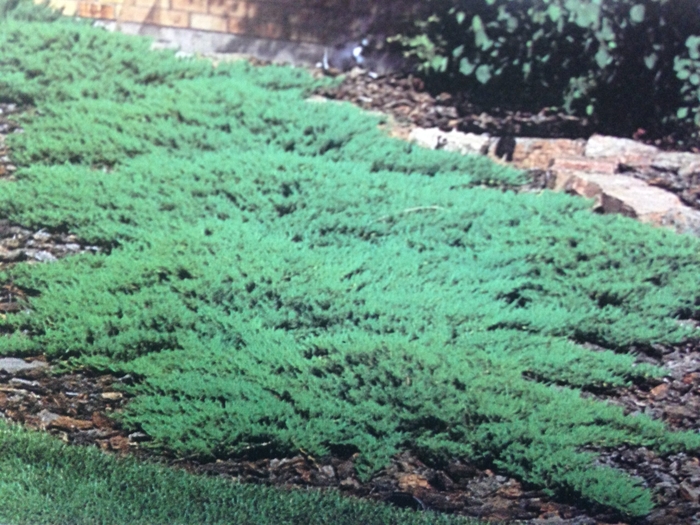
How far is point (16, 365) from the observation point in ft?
13.4

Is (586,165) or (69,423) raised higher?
(586,165)

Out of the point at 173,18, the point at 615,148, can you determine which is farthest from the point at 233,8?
the point at 615,148

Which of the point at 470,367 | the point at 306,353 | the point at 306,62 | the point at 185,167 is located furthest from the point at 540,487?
the point at 306,62

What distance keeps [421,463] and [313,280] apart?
108 cm

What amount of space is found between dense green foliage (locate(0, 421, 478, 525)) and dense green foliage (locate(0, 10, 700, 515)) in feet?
0.69

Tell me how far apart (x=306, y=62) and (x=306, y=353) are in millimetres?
2375

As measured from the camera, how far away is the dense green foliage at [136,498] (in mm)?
3551

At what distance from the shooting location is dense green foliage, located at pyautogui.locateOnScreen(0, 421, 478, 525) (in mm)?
3551

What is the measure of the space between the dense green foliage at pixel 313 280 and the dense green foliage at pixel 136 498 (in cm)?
21

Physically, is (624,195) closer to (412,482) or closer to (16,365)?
(412,482)

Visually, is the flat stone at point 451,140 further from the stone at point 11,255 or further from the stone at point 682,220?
the stone at point 11,255

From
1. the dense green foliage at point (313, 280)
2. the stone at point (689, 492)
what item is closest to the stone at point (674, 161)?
the dense green foliage at point (313, 280)

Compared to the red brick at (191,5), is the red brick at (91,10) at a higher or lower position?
lower

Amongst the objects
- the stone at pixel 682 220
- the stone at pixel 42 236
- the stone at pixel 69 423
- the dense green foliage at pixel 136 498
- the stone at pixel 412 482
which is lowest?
the dense green foliage at pixel 136 498
